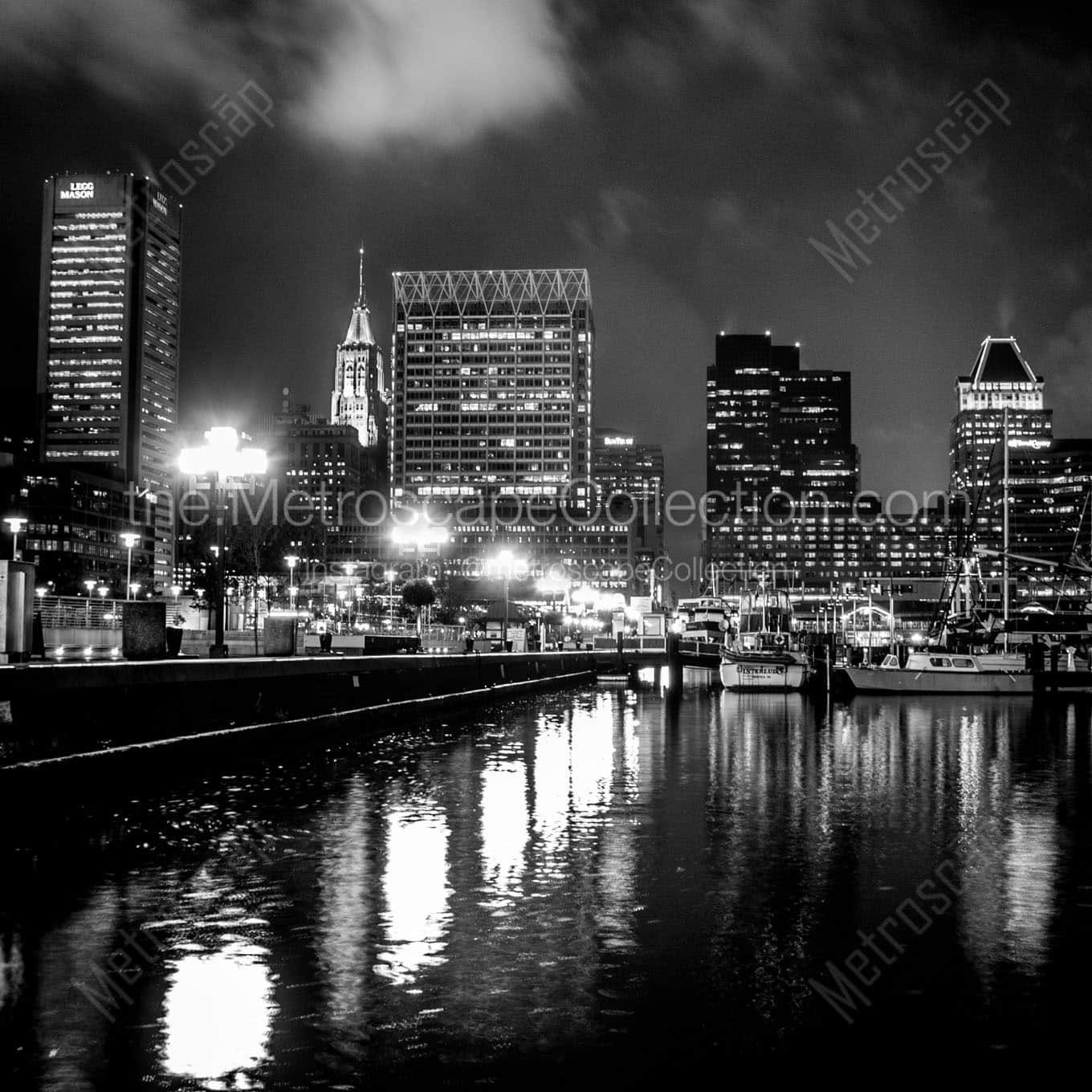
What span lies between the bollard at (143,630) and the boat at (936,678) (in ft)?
142

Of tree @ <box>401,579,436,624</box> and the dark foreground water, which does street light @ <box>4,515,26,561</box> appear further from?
tree @ <box>401,579,436,624</box>

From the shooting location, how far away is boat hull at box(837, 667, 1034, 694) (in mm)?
63906

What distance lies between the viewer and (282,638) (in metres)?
42.3

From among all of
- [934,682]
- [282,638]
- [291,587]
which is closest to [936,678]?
[934,682]

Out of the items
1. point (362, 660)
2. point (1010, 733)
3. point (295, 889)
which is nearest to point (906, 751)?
point (1010, 733)

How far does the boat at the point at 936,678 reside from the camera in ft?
210

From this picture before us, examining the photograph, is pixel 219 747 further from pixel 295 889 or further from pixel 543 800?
pixel 295 889

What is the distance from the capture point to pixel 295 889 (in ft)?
39.0

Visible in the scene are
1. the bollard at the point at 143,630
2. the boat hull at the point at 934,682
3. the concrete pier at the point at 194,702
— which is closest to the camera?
the concrete pier at the point at 194,702

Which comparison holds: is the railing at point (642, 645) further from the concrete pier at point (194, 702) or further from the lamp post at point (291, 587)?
the concrete pier at point (194, 702)

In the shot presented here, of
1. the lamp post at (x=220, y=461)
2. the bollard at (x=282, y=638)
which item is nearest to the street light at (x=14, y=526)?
the lamp post at (x=220, y=461)

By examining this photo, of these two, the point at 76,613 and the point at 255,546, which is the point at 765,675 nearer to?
the point at 255,546

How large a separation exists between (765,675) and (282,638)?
103 ft

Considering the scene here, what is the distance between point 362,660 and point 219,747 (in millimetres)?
12098
